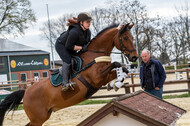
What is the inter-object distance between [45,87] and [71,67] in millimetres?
702

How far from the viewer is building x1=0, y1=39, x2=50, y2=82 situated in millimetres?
38125

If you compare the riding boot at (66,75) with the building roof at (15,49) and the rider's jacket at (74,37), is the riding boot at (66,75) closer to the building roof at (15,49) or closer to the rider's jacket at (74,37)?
the rider's jacket at (74,37)

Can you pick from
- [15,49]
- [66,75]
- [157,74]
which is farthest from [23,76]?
[66,75]

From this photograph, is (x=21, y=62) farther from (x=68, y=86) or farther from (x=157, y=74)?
(x=68, y=86)

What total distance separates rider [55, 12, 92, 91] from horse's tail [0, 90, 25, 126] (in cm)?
145

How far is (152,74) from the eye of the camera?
5.61m

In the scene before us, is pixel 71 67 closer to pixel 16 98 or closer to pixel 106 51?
pixel 106 51

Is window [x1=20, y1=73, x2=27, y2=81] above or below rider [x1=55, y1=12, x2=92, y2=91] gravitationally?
below

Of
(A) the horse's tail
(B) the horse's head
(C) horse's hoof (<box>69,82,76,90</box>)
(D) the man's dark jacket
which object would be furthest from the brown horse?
(D) the man's dark jacket

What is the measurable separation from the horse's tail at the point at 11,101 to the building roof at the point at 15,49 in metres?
34.4

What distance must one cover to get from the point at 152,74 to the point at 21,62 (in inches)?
1421

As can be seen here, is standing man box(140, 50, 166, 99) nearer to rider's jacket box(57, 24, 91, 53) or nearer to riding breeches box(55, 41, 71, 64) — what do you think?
rider's jacket box(57, 24, 91, 53)

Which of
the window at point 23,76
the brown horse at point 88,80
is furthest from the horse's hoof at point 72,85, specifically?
the window at point 23,76

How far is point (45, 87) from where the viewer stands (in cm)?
490
